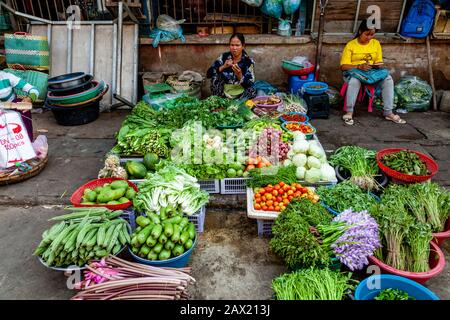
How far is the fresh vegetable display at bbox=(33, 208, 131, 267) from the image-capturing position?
2641 millimetres

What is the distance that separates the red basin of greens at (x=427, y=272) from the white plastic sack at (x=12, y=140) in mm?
4170

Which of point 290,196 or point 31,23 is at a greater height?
point 31,23

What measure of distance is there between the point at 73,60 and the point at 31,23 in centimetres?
108

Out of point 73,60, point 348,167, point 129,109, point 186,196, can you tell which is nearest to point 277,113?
point 348,167

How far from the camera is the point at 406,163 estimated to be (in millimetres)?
3697

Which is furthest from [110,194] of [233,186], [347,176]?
[347,176]

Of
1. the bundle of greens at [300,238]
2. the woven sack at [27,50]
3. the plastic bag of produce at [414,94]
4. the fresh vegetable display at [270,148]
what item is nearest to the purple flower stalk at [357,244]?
the bundle of greens at [300,238]

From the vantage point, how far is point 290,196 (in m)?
3.34

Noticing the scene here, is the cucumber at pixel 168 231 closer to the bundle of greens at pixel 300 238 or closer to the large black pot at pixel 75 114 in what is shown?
the bundle of greens at pixel 300 238

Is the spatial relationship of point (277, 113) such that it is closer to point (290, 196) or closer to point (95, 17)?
point (290, 196)

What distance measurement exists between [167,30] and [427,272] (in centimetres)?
591

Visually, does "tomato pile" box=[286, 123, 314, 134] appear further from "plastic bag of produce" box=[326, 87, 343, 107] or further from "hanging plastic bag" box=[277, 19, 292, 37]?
"hanging plastic bag" box=[277, 19, 292, 37]

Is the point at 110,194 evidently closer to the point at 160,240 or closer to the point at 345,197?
the point at 160,240

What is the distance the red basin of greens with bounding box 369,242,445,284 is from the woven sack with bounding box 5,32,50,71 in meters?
6.48
